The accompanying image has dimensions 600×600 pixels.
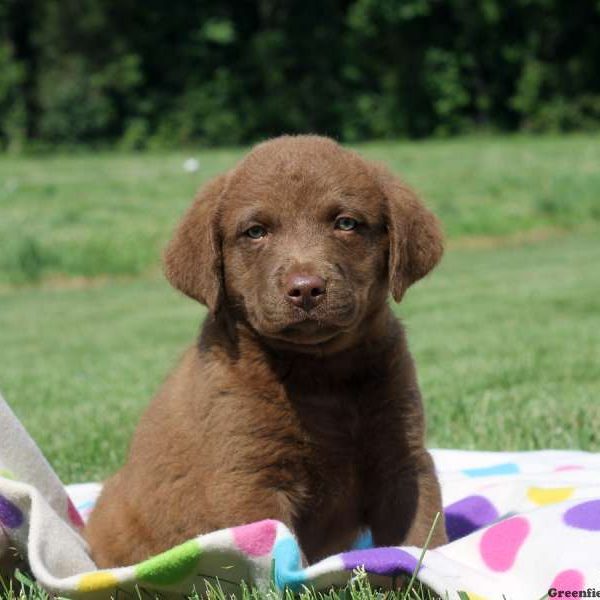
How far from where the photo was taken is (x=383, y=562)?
2.51 metres

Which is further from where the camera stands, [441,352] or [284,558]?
[441,352]

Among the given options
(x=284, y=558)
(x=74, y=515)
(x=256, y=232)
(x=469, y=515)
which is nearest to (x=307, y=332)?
(x=256, y=232)

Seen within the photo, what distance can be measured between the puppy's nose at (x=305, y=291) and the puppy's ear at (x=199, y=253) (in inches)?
14.4

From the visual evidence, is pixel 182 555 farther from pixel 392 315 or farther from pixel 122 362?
pixel 122 362

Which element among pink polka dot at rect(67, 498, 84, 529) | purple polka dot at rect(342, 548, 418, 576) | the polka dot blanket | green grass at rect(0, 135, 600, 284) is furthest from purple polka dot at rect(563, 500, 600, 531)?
green grass at rect(0, 135, 600, 284)

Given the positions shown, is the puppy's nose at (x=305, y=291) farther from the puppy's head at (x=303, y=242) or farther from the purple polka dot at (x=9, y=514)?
the purple polka dot at (x=9, y=514)

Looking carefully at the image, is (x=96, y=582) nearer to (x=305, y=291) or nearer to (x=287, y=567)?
(x=287, y=567)

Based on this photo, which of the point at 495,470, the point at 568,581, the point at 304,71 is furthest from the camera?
the point at 304,71

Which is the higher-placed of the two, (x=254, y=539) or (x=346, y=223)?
(x=346, y=223)

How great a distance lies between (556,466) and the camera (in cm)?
388

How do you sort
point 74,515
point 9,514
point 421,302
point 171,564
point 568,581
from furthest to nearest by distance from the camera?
point 421,302, point 74,515, point 9,514, point 171,564, point 568,581

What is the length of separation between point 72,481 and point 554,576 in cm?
241

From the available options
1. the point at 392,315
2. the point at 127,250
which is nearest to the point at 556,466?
the point at 392,315

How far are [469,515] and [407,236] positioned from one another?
103 centimetres
